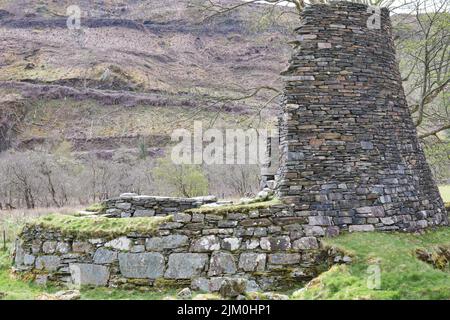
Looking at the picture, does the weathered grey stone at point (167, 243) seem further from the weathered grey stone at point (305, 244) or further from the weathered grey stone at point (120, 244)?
the weathered grey stone at point (305, 244)

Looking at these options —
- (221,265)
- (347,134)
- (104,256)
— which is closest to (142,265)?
(104,256)

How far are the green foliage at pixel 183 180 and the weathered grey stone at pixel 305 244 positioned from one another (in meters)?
18.3

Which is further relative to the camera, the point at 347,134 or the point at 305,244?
the point at 347,134

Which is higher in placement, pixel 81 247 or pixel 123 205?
pixel 123 205

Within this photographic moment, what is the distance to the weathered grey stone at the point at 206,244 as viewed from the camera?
7.96 meters

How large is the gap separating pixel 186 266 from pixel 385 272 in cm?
328

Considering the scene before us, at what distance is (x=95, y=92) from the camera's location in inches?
2372

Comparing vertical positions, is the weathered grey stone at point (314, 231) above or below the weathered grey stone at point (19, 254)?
above

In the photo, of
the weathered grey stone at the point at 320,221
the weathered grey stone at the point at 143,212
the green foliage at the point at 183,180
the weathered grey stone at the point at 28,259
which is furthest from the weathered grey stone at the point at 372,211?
the green foliage at the point at 183,180

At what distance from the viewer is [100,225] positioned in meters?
8.45

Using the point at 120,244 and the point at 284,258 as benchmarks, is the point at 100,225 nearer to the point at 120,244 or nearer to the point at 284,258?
the point at 120,244

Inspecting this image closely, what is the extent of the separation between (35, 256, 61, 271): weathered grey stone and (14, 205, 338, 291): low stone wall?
161 mm
